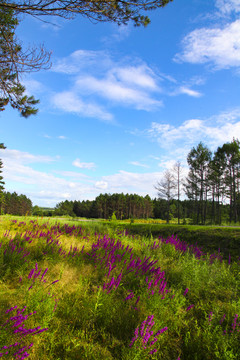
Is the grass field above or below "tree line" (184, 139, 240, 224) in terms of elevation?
below

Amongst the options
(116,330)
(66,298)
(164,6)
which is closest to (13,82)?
(164,6)

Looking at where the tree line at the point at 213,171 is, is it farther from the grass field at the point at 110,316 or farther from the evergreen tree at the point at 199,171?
the grass field at the point at 110,316

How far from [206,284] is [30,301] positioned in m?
3.20

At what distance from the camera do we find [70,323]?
8.43 ft

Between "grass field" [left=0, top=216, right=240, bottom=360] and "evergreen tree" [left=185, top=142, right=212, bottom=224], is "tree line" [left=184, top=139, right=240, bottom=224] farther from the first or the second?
"grass field" [left=0, top=216, right=240, bottom=360]

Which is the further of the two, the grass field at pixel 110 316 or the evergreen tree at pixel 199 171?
the evergreen tree at pixel 199 171

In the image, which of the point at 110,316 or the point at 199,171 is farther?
the point at 199,171

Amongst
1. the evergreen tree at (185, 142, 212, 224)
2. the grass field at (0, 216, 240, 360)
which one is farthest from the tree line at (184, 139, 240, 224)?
the grass field at (0, 216, 240, 360)

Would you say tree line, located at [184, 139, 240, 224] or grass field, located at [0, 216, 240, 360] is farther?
tree line, located at [184, 139, 240, 224]

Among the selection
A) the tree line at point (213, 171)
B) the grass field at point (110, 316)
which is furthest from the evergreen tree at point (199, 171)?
the grass field at point (110, 316)

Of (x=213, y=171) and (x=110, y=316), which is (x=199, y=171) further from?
(x=110, y=316)

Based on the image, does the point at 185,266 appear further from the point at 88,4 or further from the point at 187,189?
the point at 187,189

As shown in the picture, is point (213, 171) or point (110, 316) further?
point (213, 171)

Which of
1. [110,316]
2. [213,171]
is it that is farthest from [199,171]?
[110,316]
